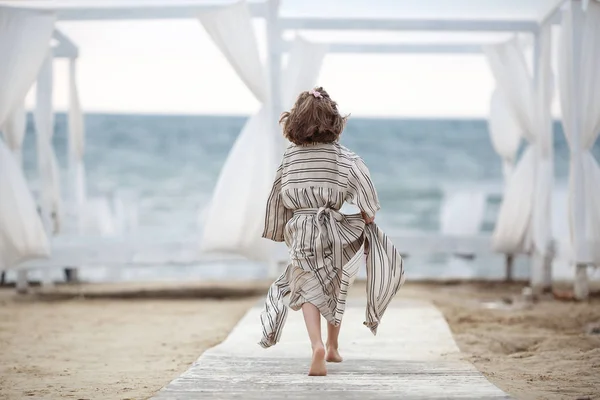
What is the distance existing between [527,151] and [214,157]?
23.0 m

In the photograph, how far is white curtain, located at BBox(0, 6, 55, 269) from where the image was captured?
7613 millimetres

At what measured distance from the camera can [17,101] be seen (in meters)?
7.78

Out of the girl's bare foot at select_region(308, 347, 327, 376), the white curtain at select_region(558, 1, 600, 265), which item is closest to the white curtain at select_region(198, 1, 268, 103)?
the white curtain at select_region(558, 1, 600, 265)

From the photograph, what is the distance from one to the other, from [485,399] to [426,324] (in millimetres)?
2707

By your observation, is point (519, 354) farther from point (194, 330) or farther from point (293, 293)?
point (194, 330)

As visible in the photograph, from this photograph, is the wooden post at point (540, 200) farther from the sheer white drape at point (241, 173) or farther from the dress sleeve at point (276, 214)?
the dress sleeve at point (276, 214)

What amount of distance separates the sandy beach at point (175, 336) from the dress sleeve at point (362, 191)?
0.95 m

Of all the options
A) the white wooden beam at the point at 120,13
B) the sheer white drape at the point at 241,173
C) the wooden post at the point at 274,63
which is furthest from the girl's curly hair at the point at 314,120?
the white wooden beam at the point at 120,13

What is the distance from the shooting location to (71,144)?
1009cm

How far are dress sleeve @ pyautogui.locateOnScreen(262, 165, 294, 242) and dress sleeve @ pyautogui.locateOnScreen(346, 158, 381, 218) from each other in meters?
0.33

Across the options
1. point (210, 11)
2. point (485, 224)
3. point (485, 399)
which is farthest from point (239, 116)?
point (485, 399)

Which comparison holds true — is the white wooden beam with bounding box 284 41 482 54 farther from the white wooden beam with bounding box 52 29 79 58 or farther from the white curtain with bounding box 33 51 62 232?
the white curtain with bounding box 33 51 62 232

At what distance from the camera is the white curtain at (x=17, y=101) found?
25.0 feet

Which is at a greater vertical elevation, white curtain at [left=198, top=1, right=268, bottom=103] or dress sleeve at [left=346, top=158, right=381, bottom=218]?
white curtain at [left=198, top=1, right=268, bottom=103]
